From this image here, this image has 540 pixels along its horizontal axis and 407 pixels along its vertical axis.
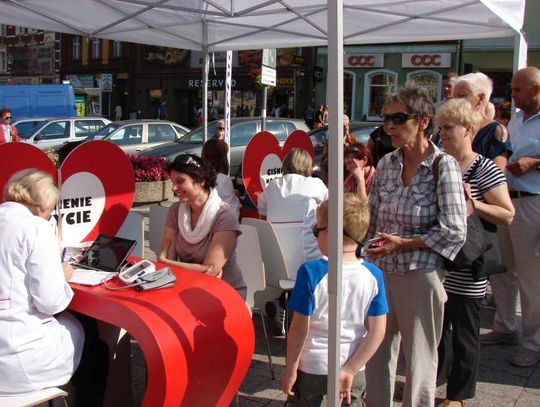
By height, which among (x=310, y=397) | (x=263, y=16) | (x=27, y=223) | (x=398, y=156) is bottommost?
(x=310, y=397)

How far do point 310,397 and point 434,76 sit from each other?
78.1 ft

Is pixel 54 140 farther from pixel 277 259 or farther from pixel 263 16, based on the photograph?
A: pixel 277 259

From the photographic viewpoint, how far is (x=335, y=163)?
6.72 ft

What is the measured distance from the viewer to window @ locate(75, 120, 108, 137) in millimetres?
16781

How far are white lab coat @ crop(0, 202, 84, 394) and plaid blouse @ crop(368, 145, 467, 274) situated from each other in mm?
1476

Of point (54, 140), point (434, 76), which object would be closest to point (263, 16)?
point (54, 140)

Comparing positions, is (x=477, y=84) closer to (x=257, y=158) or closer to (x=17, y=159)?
(x=257, y=158)

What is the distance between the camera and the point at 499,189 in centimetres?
297

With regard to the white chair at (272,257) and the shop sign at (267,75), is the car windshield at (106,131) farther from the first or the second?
the white chair at (272,257)

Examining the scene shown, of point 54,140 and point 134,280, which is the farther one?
point 54,140

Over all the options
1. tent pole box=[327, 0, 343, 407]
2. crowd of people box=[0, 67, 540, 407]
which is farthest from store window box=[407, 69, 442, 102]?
tent pole box=[327, 0, 343, 407]

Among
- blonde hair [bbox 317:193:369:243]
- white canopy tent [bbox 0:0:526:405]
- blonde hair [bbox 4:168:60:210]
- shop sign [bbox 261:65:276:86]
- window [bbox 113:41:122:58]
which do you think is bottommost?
blonde hair [bbox 317:193:369:243]

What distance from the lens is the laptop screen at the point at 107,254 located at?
9.89ft

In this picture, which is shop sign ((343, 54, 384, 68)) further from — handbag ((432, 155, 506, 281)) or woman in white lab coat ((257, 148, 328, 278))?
handbag ((432, 155, 506, 281))
